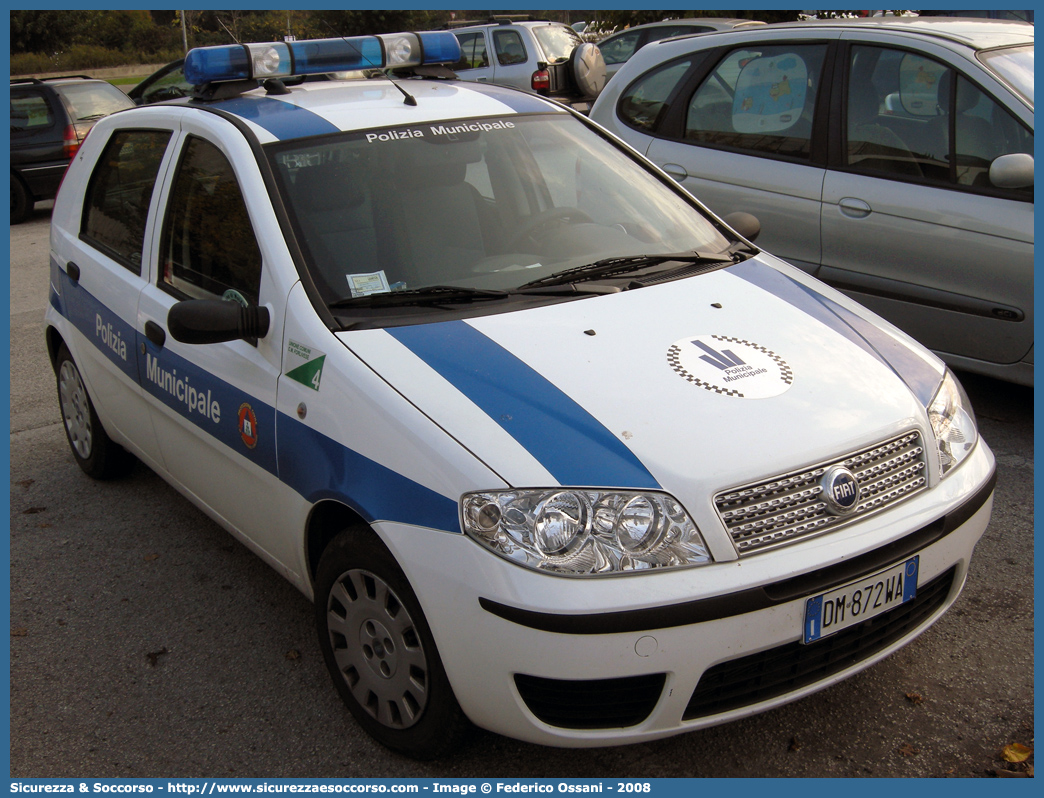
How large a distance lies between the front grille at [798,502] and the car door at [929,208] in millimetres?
2246

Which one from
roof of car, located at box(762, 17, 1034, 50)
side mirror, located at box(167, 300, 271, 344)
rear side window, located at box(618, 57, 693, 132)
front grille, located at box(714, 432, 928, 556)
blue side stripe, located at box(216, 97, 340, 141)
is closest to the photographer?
front grille, located at box(714, 432, 928, 556)

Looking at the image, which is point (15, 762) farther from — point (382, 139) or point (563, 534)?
point (382, 139)

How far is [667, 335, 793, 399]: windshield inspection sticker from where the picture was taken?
8.38 feet

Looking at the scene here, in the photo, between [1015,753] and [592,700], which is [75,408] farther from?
[1015,753]

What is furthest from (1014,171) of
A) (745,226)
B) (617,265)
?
(617,265)

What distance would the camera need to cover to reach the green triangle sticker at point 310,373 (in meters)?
2.67

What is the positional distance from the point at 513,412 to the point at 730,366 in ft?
2.09

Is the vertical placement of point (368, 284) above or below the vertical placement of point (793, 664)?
above

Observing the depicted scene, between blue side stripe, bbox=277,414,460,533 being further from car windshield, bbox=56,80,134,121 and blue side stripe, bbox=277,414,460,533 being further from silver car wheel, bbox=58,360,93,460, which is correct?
car windshield, bbox=56,80,134,121

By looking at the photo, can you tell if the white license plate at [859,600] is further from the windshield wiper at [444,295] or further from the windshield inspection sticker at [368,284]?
the windshield inspection sticker at [368,284]

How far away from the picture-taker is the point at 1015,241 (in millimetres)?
4254

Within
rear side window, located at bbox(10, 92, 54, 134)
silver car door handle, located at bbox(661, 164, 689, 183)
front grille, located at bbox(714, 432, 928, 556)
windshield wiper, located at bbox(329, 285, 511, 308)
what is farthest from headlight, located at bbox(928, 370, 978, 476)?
rear side window, located at bbox(10, 92, 54, 134)

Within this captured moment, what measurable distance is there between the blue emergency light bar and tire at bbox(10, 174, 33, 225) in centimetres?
910

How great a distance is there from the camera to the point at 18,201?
455 inches
